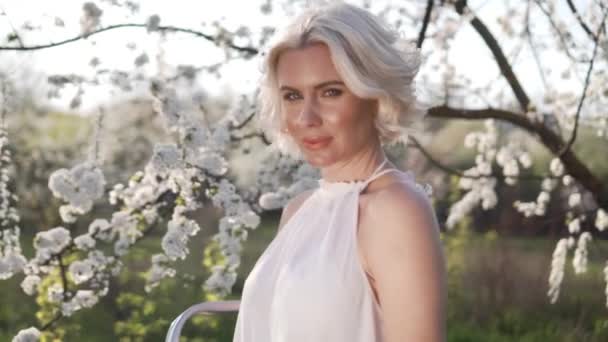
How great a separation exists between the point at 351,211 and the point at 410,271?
21 cm

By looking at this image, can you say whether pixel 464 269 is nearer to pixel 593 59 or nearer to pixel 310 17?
pixel 593 59

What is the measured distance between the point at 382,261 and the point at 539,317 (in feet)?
15.5

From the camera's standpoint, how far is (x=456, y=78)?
4359mm

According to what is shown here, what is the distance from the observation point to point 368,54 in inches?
60.4

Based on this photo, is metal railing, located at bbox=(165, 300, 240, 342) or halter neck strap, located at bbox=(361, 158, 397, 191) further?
metal railing, located at bbox=(165, 300, 240, 342)

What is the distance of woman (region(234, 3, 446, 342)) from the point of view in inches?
56.6

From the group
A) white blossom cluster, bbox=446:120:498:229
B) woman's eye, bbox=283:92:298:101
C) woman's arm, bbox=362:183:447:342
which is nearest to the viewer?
woman's arm, bbox=362:183:447:342

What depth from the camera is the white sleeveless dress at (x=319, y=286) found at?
60.1 inches

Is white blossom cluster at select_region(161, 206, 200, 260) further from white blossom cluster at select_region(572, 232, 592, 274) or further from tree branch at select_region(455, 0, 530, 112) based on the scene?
white blossom cluster at select_region(572, 232, 592, 274)

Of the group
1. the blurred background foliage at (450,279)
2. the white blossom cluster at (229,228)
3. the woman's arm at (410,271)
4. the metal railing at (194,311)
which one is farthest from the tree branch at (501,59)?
the woman's arm at (410,271)

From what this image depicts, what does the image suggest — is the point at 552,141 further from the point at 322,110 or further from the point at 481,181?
the point at 322,110

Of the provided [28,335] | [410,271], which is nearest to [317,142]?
[410,271]

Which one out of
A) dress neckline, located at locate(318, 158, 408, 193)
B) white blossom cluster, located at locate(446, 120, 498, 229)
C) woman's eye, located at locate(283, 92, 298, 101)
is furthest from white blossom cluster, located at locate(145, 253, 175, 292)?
woman's eye, located at locate(283, 92, 298, 101)

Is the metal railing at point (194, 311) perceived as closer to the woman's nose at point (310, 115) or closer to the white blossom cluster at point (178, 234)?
the woman's nose at point (310, 115)
